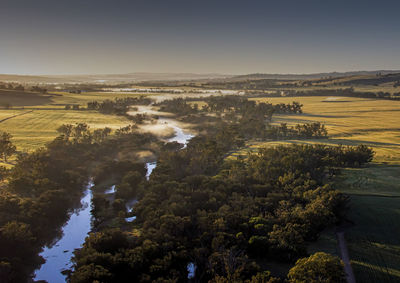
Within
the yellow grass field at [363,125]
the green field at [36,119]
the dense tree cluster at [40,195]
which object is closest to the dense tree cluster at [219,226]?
the dense tree cluster at [40,195]

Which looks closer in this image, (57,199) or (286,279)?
(286,279)

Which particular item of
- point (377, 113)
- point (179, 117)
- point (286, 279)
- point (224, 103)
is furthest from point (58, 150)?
point (377, 113)

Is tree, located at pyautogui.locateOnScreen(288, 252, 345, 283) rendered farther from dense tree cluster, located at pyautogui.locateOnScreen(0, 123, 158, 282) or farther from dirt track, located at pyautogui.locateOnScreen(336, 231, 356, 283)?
dense tree cluster, located at pyautogui.locateOnScreen(0, 123, 158, 282)

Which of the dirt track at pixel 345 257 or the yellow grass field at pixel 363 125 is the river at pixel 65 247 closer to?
the dirt track at pixel 345 257

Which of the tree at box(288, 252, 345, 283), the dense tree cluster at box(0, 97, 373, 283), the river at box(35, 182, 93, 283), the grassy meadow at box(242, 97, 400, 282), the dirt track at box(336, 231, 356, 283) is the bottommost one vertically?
the river at box(35, 182, 93, 283)

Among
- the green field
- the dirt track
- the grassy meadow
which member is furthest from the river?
the green field

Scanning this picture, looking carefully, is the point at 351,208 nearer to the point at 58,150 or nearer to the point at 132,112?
the point at 58,150
